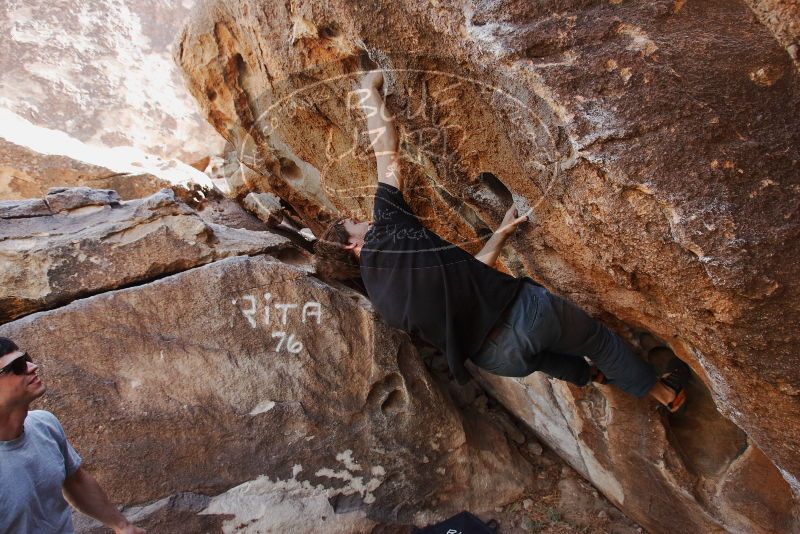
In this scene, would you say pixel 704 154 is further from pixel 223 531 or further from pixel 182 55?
pixel 182 55

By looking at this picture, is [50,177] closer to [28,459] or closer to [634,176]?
[28,459]

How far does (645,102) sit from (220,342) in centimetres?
202

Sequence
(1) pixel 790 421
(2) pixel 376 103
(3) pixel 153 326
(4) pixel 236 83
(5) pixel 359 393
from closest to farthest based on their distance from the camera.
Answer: (1) pixel 790 421, (2) pixel 376 103, (3) pixel 153 326, (5) pixel 359 393, (4) pixel 236 83

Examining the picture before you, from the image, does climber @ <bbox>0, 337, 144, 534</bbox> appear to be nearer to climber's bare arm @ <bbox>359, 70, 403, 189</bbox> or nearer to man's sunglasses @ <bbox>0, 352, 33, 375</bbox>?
man's sunglasses @ <bbox>0, 352, 33, 375</bbox>

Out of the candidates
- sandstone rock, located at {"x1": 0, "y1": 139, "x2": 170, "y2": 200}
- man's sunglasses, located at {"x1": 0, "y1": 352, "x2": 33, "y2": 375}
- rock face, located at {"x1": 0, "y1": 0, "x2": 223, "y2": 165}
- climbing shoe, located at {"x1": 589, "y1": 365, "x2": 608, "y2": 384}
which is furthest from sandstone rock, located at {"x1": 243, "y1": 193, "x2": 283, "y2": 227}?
rock face, located at {"x1": 0, "y1": 0, "x2": 223, "y2": 165}

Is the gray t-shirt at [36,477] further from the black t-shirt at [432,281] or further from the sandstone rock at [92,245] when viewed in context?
the black t-shirt at [432,281]

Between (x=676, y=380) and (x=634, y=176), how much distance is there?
3.82 ft

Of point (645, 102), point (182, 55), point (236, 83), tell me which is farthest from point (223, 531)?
point (182, 55)

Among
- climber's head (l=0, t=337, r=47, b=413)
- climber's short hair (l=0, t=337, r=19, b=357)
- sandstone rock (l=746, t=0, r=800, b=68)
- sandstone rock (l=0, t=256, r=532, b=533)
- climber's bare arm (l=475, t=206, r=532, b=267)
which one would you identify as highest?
sandstone rock (l=746, t=0, r=800, b=68)

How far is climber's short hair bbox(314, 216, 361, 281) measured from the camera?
240cm

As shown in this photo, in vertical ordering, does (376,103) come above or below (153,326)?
above

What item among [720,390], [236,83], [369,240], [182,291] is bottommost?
[182,291]

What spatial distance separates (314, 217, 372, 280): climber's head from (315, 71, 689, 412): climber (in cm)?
30

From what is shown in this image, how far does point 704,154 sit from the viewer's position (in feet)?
4.63
